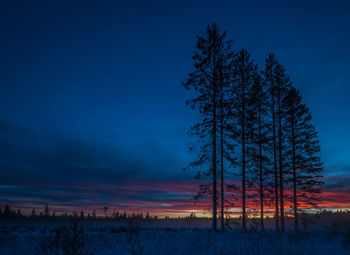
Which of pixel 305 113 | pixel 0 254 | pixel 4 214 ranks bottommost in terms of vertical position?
pixel 4 214

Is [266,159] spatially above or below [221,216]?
above

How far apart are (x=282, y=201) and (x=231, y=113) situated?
32.1ft

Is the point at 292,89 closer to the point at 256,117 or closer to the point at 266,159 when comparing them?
the point at 256,117

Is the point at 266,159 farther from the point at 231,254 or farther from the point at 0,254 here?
the point at 0,254

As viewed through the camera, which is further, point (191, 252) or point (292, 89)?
point (292, 89)

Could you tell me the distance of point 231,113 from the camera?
18344mm

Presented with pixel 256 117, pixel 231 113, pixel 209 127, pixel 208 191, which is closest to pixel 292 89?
pixel 256 117

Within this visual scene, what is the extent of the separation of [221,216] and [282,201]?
746 cm

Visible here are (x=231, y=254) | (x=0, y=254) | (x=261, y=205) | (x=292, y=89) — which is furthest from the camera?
(x=292, y=89)

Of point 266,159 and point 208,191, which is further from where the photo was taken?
point 266,159

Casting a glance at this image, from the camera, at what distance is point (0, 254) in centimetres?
794

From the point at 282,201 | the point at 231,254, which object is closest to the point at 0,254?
the point at 231,254

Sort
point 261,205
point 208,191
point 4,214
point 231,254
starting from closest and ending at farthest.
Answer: point 231,254 < point 208,191 < point 261,205 < point 4,214

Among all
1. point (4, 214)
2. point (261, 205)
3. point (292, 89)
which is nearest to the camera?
point (261, 205)
